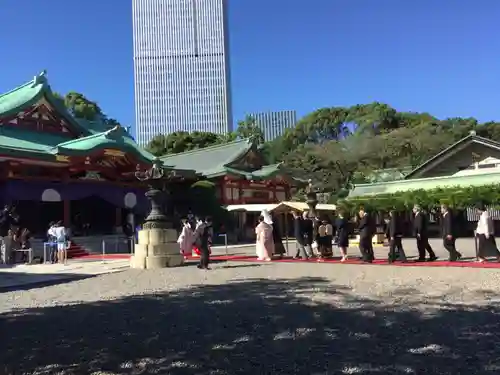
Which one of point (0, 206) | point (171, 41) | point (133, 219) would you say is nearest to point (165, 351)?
point (0, 206)

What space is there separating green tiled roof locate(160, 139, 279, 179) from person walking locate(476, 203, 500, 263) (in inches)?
790

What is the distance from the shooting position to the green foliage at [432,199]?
84.4 feet

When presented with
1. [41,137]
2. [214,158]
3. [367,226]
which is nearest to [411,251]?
[367,226]

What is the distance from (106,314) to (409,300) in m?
4.64

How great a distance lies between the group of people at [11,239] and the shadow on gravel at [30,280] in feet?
12.0

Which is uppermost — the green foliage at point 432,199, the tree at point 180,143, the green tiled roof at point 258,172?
the tree at point 180,143

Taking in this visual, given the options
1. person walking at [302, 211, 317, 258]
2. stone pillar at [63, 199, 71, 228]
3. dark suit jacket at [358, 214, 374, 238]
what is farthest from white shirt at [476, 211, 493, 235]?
stone pillar at [63, 199, 71, 228]

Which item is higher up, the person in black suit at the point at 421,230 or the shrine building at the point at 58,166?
the shrine building at the point at 58,166

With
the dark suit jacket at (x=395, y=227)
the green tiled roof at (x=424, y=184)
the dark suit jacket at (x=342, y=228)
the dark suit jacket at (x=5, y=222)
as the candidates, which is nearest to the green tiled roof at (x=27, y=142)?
the dark suit jacket at (x=5, y=222)

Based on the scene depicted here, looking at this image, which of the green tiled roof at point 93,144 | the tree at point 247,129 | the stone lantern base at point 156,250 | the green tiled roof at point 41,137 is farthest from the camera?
the tree at point 247,129

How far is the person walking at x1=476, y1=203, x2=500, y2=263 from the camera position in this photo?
12.4m

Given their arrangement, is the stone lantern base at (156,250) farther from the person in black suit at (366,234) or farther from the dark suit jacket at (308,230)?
the person in black suit at (366,234)

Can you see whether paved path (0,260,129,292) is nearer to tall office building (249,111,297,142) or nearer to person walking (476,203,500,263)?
person walking (476,203,500,263)

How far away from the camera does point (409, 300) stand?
792 cm
